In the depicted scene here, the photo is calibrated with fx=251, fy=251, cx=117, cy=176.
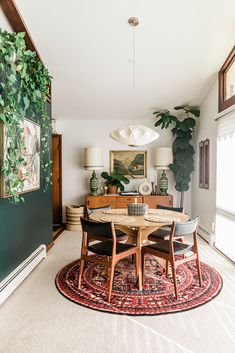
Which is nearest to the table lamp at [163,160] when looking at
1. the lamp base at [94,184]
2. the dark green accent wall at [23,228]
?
the lamp base at [94,184]

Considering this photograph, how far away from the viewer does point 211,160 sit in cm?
426

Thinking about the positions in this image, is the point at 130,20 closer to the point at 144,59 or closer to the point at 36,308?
the point at 144,59

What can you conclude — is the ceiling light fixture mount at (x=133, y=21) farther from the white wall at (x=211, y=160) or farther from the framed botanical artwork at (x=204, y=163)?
the framed botanical artwork at (x=204, y=163)

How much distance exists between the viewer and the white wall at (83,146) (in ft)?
18.2

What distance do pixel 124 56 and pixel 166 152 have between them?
6.85 feet

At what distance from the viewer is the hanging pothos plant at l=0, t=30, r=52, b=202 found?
223 centimetres

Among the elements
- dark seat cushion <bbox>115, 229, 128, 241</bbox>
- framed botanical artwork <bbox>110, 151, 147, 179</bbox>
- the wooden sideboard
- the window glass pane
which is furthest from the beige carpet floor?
framed botanical artwork <bbox>110, 151, 147, 179</bbox>

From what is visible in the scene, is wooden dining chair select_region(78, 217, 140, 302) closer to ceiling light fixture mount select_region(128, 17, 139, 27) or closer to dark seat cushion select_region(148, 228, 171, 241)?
dark seat cushion select_region(148, 228, 171, 241)

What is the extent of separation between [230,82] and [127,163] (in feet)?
8.44

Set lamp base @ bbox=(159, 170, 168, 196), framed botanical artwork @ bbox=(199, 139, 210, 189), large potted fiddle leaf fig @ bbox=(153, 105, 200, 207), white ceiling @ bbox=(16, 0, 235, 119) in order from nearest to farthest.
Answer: white ceiling @ bbox=(16, 0, 235, 119) → framed botanical artwork @ bbox=(199, 139, 210, 189) → large potted fiddle leaf fig @ bbox=(153, 105, 200, 207) → lamp base @ bbox=(159, 170, 168, 196)

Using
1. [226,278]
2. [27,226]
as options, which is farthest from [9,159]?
[226,278]

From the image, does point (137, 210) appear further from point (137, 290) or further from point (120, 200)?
point (120, 200)

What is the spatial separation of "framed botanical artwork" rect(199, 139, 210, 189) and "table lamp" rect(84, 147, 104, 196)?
1.96 m

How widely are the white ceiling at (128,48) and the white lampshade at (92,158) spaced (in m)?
0.85
